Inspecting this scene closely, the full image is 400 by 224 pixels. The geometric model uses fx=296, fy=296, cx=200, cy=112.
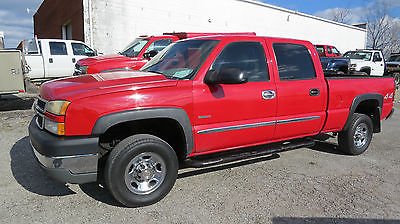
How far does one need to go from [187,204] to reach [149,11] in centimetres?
1592

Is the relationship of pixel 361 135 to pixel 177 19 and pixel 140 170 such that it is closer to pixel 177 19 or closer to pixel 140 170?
pixel 140 170

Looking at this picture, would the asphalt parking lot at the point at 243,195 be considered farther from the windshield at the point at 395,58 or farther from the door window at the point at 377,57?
the windshield at the point at 395,58

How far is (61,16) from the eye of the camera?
66.6ft

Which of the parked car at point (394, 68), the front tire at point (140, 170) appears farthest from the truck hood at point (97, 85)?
the parked car at point (394, 68)

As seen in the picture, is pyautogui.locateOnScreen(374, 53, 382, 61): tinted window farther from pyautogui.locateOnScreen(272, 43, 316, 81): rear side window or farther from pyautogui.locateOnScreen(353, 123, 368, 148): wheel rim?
pyautogui.locateOnScreen(272, 43, 316, 81): rear side window

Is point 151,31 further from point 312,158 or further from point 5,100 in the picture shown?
point 312,158

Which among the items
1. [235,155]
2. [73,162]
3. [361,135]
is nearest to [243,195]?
[235,155]

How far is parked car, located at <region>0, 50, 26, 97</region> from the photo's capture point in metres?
6.99

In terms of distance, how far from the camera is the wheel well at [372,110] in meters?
5.04

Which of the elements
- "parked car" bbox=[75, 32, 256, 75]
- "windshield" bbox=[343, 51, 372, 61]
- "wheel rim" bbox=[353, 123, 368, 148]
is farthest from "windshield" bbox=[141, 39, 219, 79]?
"windshield" bbox=[343, 51, 372, 61]

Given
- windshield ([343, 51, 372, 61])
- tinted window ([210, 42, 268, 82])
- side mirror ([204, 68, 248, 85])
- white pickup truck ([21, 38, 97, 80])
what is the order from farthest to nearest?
windshield ([343, 51, 372, 61])
white pickup truck ([21, 38, 97, 80])
tinted window ([210, 42, 268, 82])
side mirror ([204, 68, 248, 85])

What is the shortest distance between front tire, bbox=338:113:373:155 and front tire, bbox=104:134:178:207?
10.0 ft

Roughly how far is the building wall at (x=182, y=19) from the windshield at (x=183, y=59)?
1303cm

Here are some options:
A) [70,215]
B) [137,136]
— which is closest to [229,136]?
[137,136]
